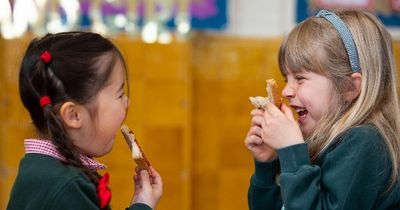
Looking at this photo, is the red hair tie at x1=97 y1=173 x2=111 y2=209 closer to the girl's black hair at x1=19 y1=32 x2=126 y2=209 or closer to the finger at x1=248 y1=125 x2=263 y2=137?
the girl's black hair at x1=19 y1=32 x2=126 y2=209

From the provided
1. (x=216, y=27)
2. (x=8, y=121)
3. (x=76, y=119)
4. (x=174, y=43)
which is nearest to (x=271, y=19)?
(x=216, y=27)

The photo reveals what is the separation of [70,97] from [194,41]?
100 inches

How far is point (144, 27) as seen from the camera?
12.8ft

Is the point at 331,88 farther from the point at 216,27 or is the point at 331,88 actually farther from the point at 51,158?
the point at 216,27

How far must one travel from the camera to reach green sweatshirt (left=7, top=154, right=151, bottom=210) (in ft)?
4.31

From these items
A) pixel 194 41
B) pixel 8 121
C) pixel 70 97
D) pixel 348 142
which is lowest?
pixel 8 121

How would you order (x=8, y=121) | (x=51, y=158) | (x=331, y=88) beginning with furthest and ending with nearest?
(x=8, y=121) < (x=331, y=88) < (x=51, y=158)

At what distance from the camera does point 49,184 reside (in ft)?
4.36

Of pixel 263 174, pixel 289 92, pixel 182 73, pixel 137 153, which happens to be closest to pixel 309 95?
pixel 289 92

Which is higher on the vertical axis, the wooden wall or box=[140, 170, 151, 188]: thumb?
box=[140, 170, 151, 188]: thumb

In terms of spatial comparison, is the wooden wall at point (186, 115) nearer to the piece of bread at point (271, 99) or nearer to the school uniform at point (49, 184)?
the piece of bread at point (271, 99)

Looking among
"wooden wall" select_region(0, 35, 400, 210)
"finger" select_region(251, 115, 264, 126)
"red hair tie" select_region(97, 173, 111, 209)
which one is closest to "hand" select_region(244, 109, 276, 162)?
"finger" select_region(251, 115, 264, 126)

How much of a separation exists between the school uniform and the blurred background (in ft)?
8.09

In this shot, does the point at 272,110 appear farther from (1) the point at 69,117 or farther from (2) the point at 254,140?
(1) the point at 69,117
